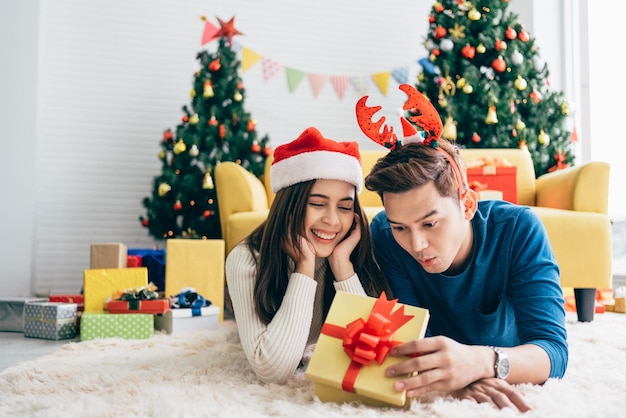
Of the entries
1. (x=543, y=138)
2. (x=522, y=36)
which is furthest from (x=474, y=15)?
(x=543, y=138)

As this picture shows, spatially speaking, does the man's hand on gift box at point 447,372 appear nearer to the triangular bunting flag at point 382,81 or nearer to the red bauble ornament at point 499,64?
the red bauble ornament at point 499,64

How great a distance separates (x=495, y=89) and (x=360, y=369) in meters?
2.91

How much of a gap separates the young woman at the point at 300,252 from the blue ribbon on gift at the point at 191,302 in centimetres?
99

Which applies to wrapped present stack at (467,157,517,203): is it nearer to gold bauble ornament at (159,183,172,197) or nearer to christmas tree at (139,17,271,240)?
christmas tree at (139,17,271,240)

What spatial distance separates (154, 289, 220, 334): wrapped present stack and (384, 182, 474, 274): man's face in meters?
1.41

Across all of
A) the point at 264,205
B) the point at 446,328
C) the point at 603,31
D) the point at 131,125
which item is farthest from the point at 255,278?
the point at 603,31

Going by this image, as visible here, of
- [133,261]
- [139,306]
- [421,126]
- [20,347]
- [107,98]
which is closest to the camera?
[421,126]

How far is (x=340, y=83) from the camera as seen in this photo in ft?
14.7

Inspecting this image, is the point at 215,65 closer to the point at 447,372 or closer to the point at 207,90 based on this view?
the point at 207,90

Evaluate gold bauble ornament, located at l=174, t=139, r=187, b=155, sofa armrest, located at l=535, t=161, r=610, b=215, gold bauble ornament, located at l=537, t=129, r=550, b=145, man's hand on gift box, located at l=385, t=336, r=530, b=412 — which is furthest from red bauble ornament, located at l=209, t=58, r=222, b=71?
man's hand on gift box, located at l=385, t=336, r=530, b=412

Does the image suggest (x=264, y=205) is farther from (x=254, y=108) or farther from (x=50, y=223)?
(x=50, y=223)

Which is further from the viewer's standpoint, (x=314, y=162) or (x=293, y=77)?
(x=293, y=77)

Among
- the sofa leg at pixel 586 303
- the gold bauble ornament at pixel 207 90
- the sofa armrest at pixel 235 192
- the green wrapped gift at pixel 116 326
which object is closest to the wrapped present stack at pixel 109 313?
the green wrapped gift at pixel 116 326

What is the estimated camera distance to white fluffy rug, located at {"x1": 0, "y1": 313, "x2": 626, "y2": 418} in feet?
3.40
